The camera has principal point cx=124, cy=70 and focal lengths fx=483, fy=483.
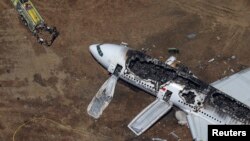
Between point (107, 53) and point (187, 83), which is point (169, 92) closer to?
point (187, 83)

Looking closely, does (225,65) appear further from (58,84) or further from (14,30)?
(14,30)

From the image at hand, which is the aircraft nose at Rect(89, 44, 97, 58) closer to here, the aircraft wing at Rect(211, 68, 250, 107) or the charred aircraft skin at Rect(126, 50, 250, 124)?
the charred aircraft skin at Rect(126, 50, 250, 124)

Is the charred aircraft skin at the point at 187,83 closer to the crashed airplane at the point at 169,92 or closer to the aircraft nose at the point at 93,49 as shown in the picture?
the crashed airplane at the point at 169,92

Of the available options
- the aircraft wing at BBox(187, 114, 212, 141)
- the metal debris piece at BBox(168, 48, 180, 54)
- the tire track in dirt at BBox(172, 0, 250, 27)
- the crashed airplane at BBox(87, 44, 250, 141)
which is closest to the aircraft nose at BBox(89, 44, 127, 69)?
the crashed airplane at BBox(87, 44, 250, 141)

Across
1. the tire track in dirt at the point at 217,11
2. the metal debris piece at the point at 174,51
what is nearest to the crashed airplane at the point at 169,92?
the metal debris piece at the point at 174,51

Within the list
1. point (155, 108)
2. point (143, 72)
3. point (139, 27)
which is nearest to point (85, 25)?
point (139, 27)

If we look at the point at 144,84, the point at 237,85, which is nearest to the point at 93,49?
the point at 144,84
